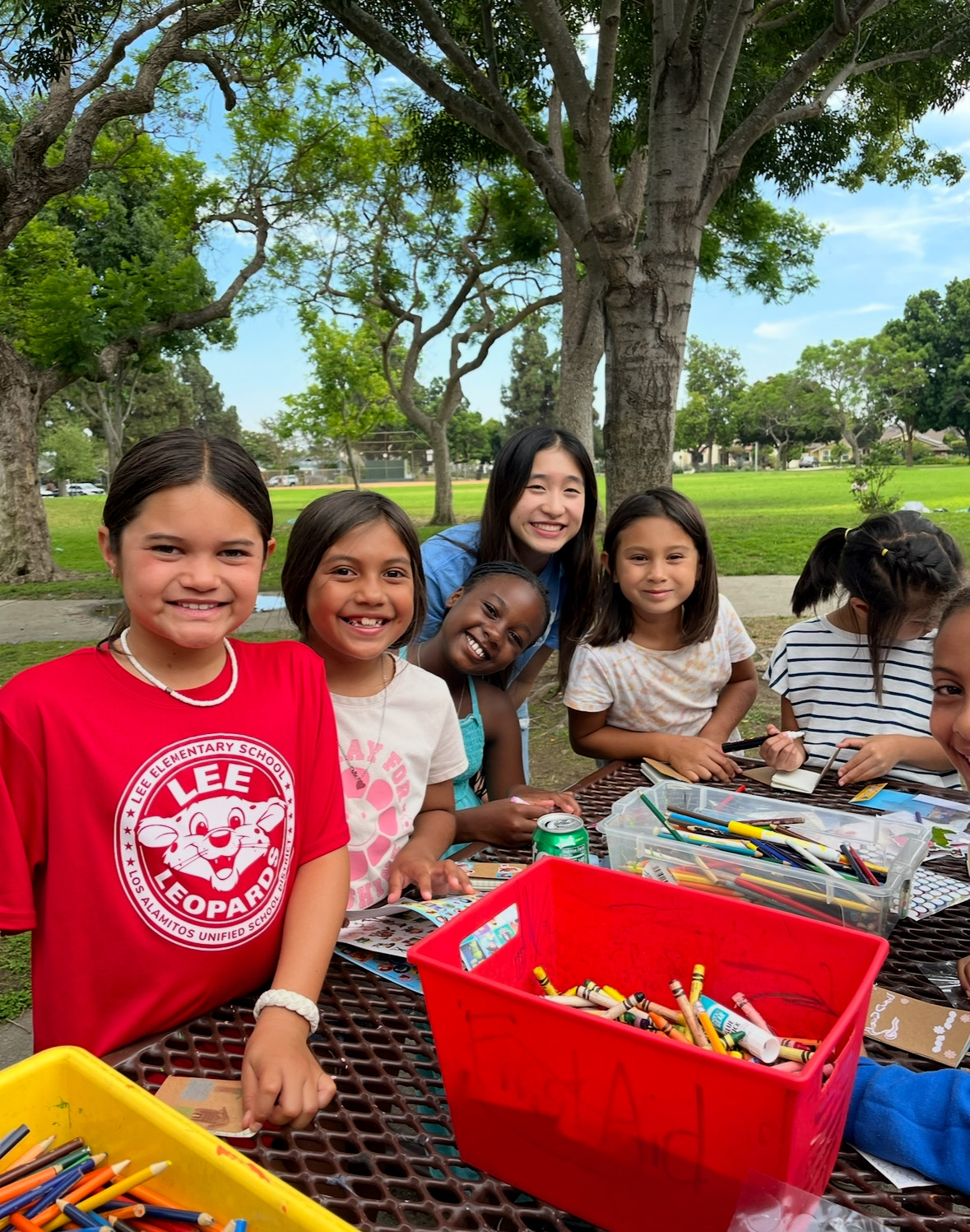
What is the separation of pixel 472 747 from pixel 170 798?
1.10 m

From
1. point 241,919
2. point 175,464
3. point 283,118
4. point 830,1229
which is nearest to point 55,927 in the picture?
point 241,919

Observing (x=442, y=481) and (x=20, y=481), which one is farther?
(x=442, y=481)

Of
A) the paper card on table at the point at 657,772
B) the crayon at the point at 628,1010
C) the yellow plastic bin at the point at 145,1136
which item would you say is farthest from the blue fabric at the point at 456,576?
the yellow plastic bin at the point at 145,1136

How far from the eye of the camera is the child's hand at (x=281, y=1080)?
36.4 inches

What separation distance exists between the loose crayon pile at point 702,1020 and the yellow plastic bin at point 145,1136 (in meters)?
0.28

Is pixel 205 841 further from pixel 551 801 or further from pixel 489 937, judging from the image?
pixel 551 801

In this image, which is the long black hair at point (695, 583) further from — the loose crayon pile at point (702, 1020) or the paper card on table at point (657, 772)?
the loose crayon pile at point (702, 1020)

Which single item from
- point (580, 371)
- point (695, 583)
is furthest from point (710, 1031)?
point (580, 371)

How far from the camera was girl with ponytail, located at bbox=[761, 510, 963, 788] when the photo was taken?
2266mm

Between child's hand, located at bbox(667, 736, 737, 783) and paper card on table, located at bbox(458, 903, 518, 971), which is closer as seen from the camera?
paper card on table, located at bbox(458, 903, 518, 971)

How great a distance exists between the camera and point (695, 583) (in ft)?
7.97

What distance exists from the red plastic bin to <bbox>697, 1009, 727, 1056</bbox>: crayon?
0.26ft

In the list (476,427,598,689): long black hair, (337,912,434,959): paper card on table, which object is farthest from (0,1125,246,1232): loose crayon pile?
(476,427,598,689): long black hair

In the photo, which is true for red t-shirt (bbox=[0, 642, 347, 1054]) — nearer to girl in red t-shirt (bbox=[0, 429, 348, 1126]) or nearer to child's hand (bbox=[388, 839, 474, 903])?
girl in red t-shirt (bbox=[0, 429, 348, 1126])
